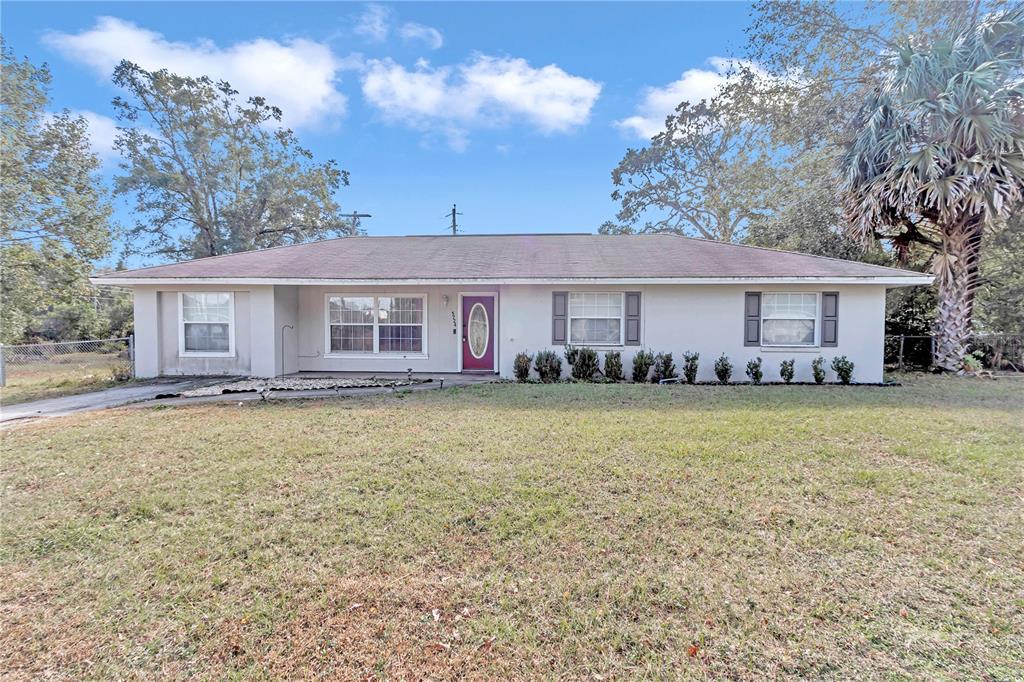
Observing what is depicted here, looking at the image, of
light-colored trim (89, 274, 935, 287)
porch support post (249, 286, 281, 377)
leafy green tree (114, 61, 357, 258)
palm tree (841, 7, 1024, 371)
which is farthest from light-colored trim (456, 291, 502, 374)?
leafy green tree (114, 61, 357, 258)

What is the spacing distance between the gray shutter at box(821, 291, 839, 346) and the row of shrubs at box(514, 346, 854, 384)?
429 mm

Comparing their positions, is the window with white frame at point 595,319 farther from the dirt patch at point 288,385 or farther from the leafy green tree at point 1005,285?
the leafy green tree at point 1005,285

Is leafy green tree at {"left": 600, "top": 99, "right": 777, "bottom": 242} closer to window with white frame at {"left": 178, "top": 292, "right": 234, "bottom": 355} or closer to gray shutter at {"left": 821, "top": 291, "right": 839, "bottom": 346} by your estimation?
gray shutter at {"left": 821, "top": 291, "right": 839, "bottom": 346}

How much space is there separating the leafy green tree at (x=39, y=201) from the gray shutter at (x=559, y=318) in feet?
55.9

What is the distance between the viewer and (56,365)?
1370cm

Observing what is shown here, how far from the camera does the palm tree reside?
33.4 feet

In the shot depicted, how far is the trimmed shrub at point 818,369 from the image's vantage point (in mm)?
10203

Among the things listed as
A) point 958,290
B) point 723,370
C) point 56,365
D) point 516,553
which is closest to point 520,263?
point 723,370

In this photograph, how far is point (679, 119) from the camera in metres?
24.7

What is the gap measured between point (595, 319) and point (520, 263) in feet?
7.90

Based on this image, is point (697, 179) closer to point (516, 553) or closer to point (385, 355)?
point (385, 355)

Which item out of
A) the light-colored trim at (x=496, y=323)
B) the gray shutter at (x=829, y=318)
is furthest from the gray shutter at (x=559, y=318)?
the gray shutter at (x=829, y=318)

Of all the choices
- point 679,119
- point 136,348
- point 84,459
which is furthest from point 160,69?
point 679,119

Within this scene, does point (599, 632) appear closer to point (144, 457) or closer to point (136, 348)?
point (144, 457)
